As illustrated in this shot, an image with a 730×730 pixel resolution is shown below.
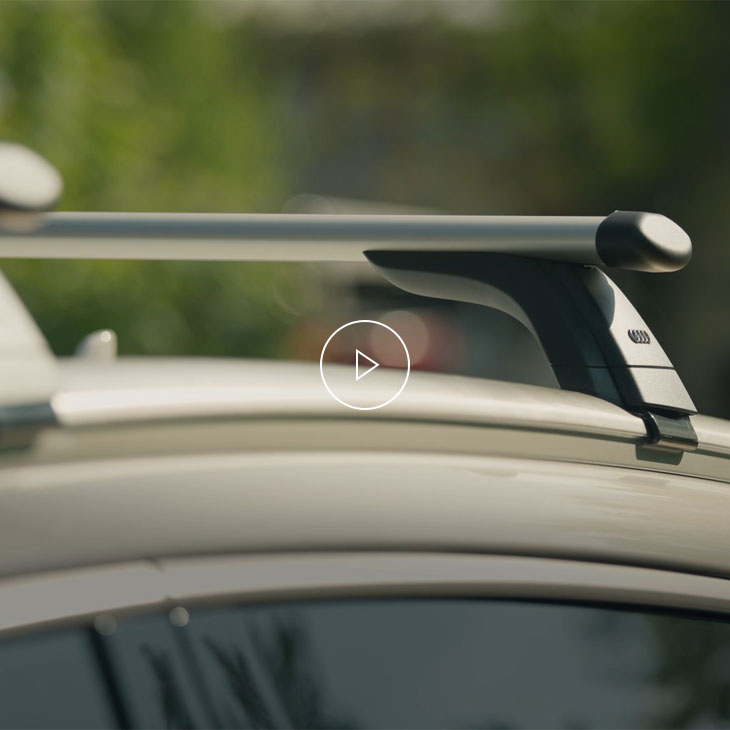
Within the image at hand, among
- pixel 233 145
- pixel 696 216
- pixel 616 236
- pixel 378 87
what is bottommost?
pixel 616 236

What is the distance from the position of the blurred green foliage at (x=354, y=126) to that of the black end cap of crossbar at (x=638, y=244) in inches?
324

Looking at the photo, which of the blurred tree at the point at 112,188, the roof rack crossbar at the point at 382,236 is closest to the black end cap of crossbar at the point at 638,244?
the roof rack crossbar at the point at 382,236

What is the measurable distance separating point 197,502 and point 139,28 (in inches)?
559

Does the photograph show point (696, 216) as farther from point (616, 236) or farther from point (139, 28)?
point (616, 236)

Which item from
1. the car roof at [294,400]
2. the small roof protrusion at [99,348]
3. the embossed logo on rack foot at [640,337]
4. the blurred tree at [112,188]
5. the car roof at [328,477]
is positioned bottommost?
the car roof at [328,477]

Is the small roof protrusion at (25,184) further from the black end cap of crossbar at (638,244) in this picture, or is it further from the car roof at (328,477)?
the black end cap of crossbar at (638,244)

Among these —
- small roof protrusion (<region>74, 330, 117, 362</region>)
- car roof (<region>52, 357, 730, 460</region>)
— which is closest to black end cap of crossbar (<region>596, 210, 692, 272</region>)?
car roof (<region>52, 357, 730, 460</region>)

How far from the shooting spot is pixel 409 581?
3.23 feet

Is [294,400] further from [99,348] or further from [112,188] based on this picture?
[112,188]

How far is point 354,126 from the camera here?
28719 millimetres

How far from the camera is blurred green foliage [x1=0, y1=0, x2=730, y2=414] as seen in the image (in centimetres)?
988

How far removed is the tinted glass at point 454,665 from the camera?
0.92 meters

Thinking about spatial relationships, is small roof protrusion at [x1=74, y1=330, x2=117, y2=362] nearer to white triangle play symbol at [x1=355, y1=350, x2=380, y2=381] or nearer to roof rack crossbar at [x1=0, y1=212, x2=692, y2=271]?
roof rack crossbar at [x1=0, y1=212, x2=692, y2=271]

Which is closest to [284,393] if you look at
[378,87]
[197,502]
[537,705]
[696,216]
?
[197,502]
